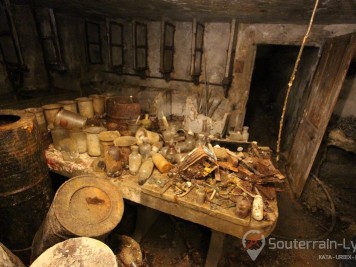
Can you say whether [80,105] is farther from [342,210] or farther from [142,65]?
[342,210]

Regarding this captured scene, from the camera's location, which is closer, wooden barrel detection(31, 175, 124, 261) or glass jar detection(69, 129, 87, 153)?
wooden barrel detection(31, 175, 124, 261)

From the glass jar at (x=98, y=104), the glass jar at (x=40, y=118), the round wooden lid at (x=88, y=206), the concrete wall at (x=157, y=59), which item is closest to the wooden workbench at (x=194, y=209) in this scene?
the round wooden lid at (x=88, y=206)

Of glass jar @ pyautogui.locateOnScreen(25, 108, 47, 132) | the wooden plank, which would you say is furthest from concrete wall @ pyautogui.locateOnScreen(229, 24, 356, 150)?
glass jar @ pyautogui.locateOnScreen(25, 108, 47, 132)

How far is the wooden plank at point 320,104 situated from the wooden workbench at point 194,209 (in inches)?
89.2

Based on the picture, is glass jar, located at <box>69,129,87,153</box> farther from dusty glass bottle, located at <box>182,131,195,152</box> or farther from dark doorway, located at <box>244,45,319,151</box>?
dark doorway, located at <box>244,45,319,151</box>

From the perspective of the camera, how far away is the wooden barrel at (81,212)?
1790mm

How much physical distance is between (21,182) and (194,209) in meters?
1.92

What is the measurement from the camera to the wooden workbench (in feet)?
6.49

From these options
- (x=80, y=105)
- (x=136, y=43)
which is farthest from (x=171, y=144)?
(x=136, y=43)

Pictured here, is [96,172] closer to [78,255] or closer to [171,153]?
[171,153]

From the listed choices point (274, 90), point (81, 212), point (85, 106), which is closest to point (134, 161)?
point (81, 212)

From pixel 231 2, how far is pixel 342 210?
4310mm

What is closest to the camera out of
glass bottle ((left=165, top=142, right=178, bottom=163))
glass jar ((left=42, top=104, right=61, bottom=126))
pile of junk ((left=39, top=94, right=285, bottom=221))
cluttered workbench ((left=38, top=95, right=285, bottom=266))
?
cluttered workbench ((left=38, top=95, right=285, bottom=266))

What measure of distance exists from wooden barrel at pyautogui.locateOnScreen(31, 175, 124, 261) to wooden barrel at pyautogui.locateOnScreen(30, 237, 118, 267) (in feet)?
0.61
